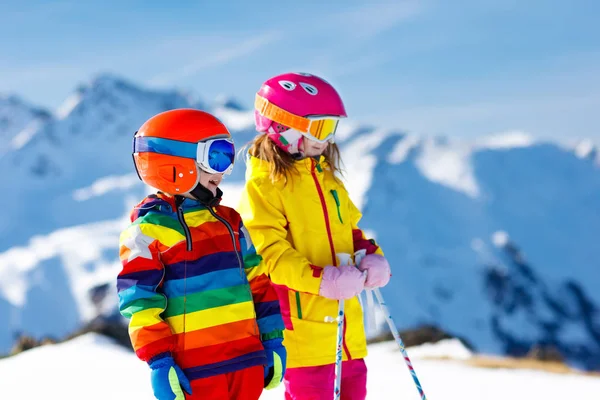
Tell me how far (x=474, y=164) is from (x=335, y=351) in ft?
424

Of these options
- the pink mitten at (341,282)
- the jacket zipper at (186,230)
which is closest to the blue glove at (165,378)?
the jacket zipper at (186,230)

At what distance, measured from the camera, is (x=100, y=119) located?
607 ft

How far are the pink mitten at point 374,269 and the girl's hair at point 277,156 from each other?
2.08 ft

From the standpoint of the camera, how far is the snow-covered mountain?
93.6m

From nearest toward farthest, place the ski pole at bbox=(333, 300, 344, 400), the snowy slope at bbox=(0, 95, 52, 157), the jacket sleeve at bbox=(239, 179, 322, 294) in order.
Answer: the ski pole at bbox=(333, 300, 344, 400), the jacket sleeve at bbox=(239, 179, 322, 294), the snowy slope at bbox=(0, 95, 52, 157)

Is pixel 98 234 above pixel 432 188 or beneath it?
beneath

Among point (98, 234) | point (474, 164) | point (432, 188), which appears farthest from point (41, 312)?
point (474, 164)

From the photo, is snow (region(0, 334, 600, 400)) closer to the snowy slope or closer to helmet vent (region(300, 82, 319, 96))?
helmet vent (region(300, 82, 319, 96))

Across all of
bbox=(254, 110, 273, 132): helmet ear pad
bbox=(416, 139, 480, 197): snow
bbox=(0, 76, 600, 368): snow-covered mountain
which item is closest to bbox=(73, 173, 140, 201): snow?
bbox=(0, 76, 600, 368): snow-covered mountain

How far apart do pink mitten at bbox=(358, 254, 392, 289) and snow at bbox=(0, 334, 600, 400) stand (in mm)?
2771

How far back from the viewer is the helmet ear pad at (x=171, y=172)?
3.04m

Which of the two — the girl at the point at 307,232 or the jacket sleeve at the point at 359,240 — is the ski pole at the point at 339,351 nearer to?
the girl at the point at 307,232

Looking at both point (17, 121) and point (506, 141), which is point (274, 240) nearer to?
point (506, 141)

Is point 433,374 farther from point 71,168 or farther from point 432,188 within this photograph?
point 71,168
